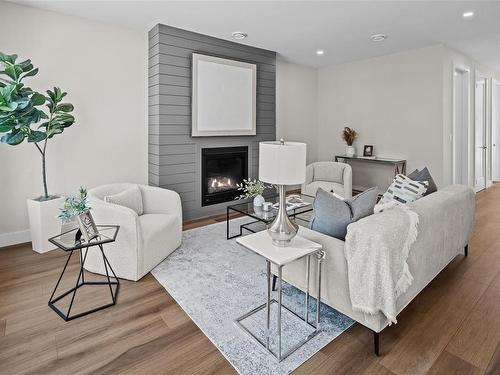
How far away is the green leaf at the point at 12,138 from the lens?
9.68ft

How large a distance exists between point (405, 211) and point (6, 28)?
4.22m

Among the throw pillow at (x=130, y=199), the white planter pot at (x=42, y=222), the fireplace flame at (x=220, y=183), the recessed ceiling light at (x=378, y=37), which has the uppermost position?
the recessed ceiling light at (x=378, y=37)

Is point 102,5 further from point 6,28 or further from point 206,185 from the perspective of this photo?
point 206,185

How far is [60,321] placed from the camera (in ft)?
7.03

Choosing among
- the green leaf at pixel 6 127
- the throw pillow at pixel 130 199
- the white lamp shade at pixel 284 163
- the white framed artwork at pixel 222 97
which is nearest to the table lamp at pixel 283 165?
the white lamp shade at pixel 284 163

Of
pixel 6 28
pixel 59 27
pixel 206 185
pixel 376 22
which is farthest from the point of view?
pixel 206 185

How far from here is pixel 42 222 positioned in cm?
331

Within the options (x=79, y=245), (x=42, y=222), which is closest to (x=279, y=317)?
(x=79, y=245)

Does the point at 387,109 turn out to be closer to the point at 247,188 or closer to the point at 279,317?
the point at 247,188

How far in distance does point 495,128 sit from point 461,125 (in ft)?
7.48

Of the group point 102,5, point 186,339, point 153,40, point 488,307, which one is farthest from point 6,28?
point 488,307

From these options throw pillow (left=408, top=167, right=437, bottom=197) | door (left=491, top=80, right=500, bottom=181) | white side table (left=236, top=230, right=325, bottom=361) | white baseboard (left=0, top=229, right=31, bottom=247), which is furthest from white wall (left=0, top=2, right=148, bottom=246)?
door (left=491, top=80, right=500, bottom=181)

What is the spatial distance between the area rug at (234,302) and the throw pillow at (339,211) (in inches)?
24.1

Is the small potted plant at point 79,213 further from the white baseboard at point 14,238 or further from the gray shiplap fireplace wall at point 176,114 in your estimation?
the gray shiplap fireplace wall at point 176,114
